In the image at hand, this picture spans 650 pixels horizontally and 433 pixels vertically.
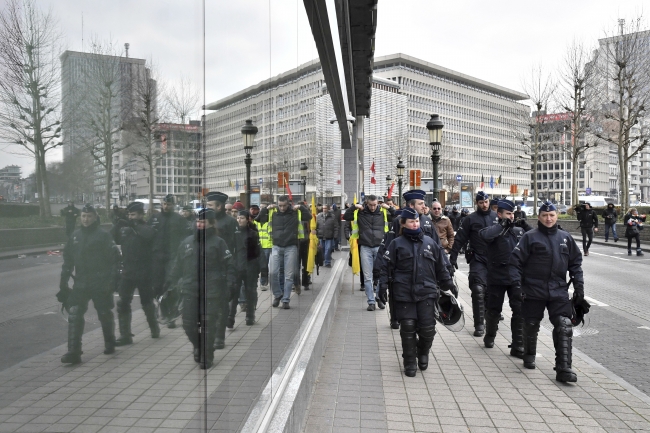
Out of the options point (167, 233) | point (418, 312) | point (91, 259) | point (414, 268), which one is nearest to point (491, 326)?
point (418, 312)

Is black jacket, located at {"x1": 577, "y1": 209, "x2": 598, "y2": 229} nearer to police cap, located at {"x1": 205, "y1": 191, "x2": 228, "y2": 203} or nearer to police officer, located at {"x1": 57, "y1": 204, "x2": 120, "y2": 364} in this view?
police cap, located at {"x1": 205, "y1": 191, "x2": 228, "y2": 203}

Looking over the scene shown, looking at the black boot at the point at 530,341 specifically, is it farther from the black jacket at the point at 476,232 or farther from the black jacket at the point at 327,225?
the black jacket at the point at 327,225

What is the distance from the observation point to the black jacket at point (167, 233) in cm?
154

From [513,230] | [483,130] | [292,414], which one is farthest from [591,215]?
[483,130]

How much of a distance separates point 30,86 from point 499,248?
6.86 metres

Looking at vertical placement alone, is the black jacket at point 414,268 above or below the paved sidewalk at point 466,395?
above

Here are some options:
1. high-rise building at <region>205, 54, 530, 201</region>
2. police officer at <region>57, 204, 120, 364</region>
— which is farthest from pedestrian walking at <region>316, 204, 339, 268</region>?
police officer at <region>57, 204, 120, 364</region>

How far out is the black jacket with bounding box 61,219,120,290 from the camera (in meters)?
1.10

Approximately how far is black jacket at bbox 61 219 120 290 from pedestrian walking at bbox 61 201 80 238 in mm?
14

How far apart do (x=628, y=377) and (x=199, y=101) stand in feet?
18.7

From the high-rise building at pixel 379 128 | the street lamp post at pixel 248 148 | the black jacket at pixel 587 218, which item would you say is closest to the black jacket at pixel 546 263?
the high-rise building at pixel 379 128

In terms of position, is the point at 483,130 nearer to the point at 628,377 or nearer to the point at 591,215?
the point at 591,215

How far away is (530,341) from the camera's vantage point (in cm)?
611

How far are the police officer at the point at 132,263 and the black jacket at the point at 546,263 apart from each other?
5127 mm
